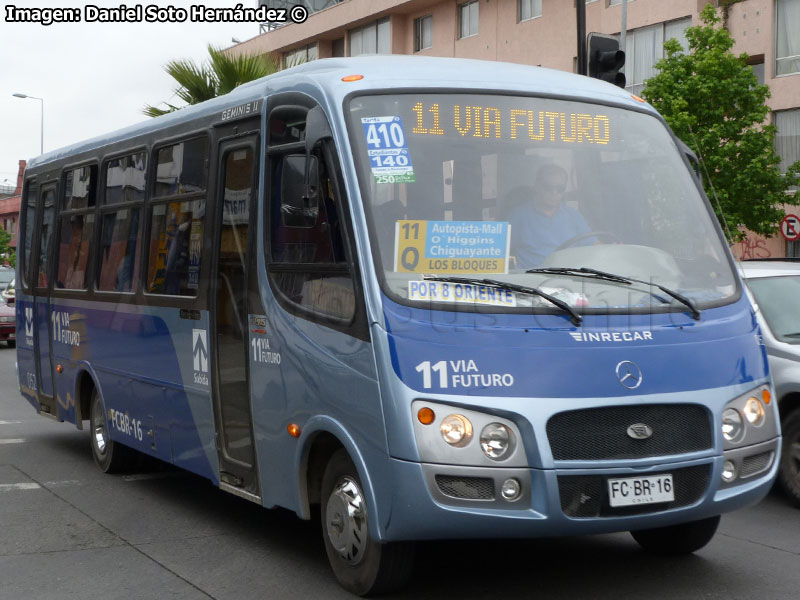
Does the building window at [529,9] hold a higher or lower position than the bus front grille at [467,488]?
higher

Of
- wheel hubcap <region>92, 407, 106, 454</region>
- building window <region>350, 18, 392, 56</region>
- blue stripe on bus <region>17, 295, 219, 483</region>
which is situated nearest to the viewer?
blue stripe on bus <region>17, 295, 219, 483</region>

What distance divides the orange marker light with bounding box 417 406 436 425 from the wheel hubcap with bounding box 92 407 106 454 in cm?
505

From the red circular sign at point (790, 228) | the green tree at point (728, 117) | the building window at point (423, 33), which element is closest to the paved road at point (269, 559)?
the red circular sign at point (790, 228)

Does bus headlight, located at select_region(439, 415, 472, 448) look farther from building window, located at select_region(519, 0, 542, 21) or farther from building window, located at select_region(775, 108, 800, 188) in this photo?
building window, located at select_region(519, 0, 542, 21)

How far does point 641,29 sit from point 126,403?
2865 cm

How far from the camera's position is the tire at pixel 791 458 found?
7902mm

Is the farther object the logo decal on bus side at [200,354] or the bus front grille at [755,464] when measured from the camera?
the logo decal on bus side at [200,354]

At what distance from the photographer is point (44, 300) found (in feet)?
35.9

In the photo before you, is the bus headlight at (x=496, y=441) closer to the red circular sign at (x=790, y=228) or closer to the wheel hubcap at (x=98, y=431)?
the wheel hubcap at (x=98, y=431)

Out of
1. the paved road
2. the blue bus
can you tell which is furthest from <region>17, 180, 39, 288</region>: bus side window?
the blue bus

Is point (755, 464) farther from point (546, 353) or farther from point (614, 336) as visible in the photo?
point (546, 353)

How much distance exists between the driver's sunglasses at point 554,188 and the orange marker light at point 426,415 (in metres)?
1.41

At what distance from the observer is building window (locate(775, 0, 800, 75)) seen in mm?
31484

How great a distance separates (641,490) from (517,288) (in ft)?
3.53
